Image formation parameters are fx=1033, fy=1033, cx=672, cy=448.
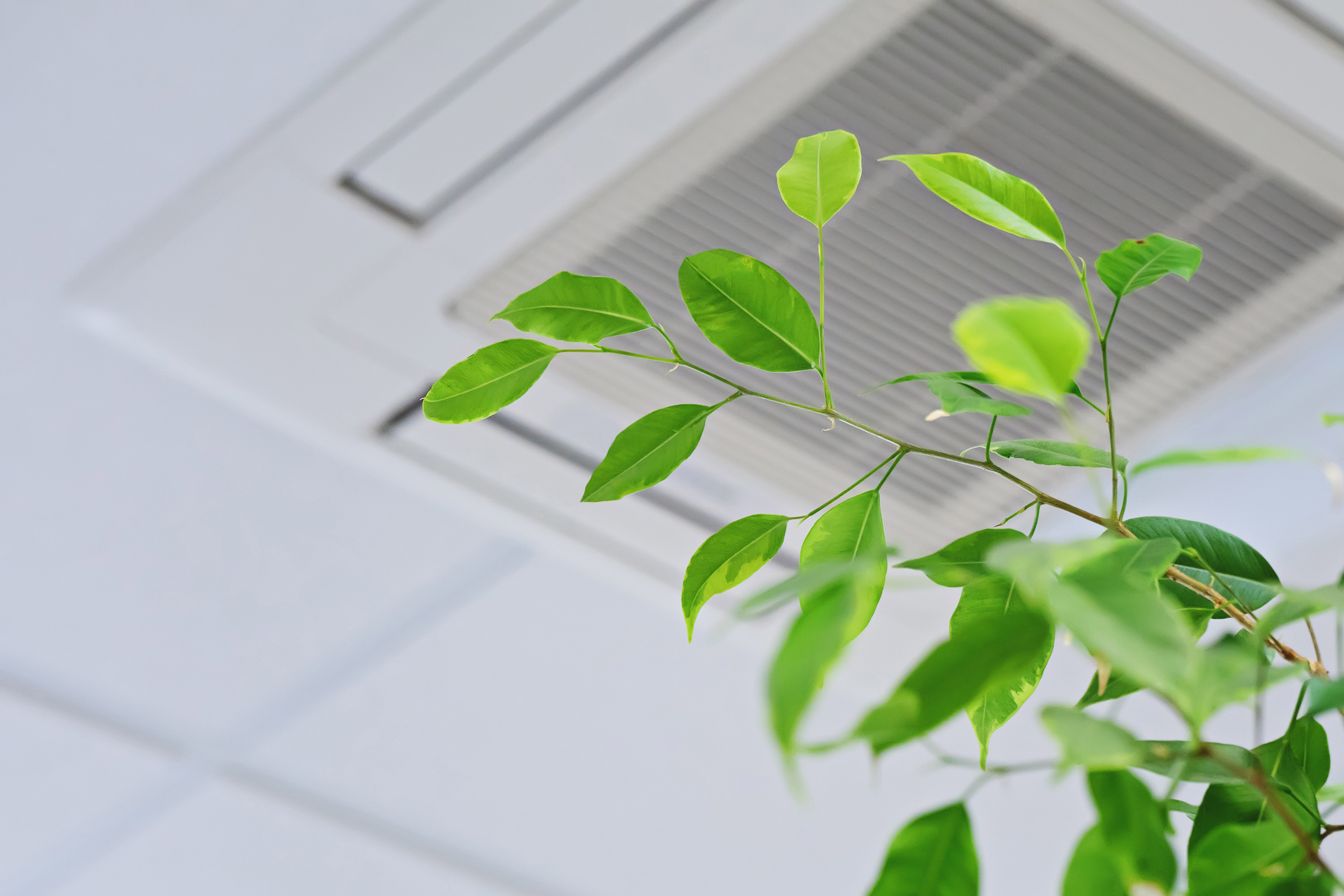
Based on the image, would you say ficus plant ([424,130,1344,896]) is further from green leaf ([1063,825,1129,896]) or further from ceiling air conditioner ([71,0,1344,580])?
ceiling air conditioner ([71,0,1344,580])

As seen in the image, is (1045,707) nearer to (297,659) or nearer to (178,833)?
(297,659)

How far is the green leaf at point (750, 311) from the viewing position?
28cm

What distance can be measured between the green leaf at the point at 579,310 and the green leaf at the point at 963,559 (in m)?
0.10

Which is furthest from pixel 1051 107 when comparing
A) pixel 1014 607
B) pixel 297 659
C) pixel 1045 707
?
pixel 297 659

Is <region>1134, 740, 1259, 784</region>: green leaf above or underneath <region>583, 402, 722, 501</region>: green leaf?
underneath

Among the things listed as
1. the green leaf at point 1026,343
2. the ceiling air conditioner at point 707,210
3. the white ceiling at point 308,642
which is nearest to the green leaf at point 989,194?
the green leaf at point 1026,343

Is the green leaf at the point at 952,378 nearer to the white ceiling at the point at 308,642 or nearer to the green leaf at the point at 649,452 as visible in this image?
the green leaf at the point at 649,452

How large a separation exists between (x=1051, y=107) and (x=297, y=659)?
2.87 feet

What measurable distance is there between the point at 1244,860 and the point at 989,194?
166 mm

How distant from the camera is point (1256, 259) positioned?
775mm

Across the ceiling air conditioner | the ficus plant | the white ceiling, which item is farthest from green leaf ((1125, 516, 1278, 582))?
the white ceiling

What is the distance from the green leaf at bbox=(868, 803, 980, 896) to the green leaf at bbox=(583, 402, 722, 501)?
0.13 meters

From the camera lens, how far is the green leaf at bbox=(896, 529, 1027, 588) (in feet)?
0.80

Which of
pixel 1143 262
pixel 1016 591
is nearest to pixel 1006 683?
pixel 1016 591
